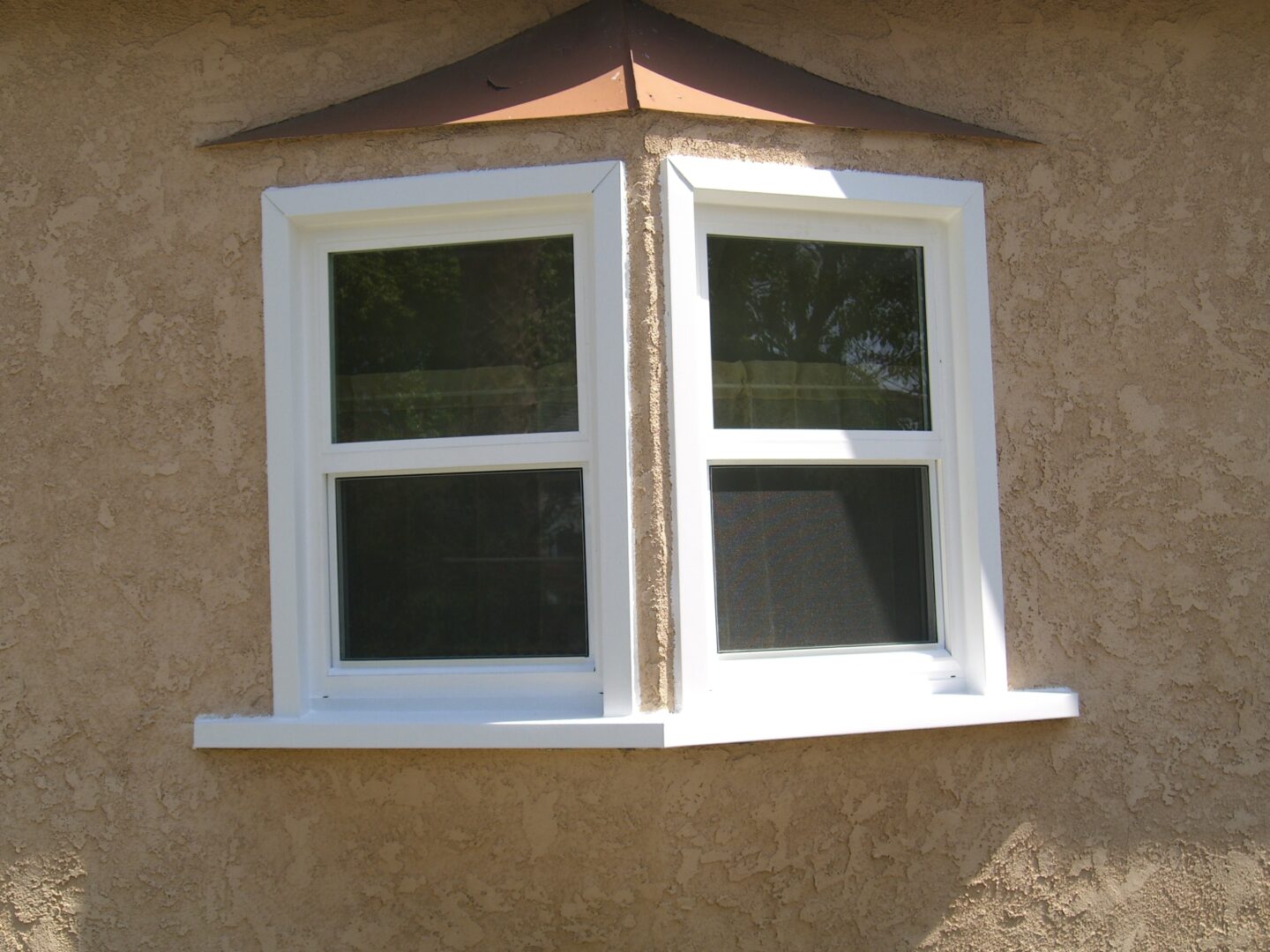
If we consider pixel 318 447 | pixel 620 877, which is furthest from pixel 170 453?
pixel 620 877

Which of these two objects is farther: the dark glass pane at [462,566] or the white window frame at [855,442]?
the dark glass pane at [462,566]

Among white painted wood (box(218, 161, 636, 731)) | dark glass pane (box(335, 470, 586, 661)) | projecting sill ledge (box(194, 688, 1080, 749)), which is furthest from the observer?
dark glass pane (box(335, 470, 586, 661))

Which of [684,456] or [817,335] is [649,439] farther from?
[817,335]

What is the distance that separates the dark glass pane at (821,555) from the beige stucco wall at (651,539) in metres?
0.28

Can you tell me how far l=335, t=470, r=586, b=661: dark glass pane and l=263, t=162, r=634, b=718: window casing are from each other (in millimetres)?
17

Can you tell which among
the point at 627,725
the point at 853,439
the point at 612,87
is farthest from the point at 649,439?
the point at 612,87

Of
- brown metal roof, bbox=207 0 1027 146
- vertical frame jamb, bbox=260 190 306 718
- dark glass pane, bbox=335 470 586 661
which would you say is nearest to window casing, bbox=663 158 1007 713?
brown metal roof, bbox=207 0 1027 146

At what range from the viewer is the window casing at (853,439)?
3.22 meters

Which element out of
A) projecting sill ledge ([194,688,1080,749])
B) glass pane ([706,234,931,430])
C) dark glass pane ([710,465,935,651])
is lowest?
projecting sill ledge ([194,688,1080,749])

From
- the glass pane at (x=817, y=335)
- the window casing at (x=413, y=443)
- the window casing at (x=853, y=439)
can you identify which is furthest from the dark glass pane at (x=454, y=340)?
the glass pane at (x=817, y=335)

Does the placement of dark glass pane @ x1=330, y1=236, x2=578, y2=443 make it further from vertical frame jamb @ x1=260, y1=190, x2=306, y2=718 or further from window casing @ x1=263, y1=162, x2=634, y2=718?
vertical frame jamb @ x1=260, y1=190, x2=306, y2=718

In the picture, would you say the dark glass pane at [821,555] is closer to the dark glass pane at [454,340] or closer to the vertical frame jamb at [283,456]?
the dark glass pane at [454,340]

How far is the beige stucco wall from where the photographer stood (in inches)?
128

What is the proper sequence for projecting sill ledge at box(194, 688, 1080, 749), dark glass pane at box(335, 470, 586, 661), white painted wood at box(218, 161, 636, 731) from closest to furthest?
projecting sill ledge at box(194, 688, 1080, 749)
white painted wood at box(218, 161, 636, 731)
dark glass pane at box(335, 470, 586, 661)
